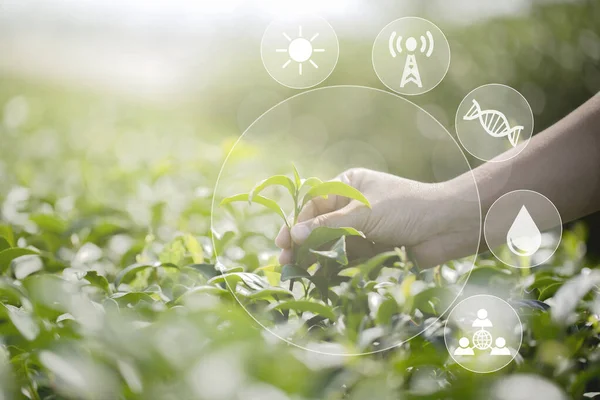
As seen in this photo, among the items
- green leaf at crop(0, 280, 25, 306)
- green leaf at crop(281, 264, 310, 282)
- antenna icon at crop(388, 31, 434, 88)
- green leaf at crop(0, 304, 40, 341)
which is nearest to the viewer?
green leaf at crop(0, 304, 40, 341)

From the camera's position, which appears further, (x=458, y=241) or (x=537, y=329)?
(x=458, y=241)

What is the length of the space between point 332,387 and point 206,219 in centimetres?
98

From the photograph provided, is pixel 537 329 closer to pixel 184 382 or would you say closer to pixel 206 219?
pixel 184 382

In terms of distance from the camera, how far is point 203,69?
546 centimetres

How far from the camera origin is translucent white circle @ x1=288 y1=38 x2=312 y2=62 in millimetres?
1164

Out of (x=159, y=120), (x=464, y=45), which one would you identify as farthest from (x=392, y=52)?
(x=159, y=120)

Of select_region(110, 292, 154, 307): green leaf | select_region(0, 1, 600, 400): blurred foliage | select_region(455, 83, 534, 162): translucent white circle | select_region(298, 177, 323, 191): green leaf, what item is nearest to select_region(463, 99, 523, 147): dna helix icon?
select_region(455, 83, 534, 162): translucent white circle

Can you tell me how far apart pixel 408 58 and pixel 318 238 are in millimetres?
392

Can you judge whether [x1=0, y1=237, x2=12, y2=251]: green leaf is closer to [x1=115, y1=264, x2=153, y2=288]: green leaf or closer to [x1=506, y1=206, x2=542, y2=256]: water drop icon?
[x1=115, y1=264, x2=153, y2=288]: green leaf

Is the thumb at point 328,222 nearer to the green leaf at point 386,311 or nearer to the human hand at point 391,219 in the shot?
the human hand at point 391,219

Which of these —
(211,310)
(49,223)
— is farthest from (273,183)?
(49,223)

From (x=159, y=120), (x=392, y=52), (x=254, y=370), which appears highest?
(x=392, y=52)

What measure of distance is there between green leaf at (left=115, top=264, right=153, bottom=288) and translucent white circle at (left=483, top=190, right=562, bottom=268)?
65 cm
